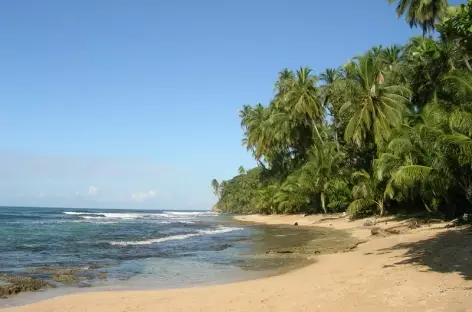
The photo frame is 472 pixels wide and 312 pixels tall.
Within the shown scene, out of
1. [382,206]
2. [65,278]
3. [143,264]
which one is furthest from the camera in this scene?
[382,206]

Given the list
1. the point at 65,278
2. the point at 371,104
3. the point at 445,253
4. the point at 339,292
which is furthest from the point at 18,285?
the point at 371,104

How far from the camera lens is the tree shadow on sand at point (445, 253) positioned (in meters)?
9.50

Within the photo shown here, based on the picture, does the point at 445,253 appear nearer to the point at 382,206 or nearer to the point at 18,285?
the point at 18,285

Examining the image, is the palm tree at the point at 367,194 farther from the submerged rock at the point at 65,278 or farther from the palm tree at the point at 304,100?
the submerged rock at the point at 65,278

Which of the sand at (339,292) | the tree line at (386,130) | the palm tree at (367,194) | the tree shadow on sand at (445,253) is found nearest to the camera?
the sand at (339,292)

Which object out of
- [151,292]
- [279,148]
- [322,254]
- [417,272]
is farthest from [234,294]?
[279,148]

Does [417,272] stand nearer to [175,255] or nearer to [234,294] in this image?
[234,294]

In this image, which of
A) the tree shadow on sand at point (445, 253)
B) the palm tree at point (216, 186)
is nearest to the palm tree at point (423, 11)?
Answer: the tree shadow on sand at point (445, 253)

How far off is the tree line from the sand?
4.19m

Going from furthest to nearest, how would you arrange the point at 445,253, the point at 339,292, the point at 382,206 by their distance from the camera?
the point at 382,206
the point at 445,253
the point at 339,292

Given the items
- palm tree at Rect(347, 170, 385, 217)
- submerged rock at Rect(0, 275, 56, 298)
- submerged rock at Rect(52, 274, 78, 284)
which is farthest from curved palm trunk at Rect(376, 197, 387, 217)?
submerged rock at Rect(0, 275, 56, 298)

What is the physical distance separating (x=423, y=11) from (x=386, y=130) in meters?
9.64

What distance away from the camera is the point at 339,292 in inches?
330

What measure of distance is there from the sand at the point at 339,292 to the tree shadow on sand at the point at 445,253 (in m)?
0.02
